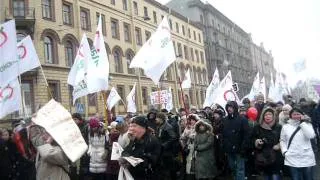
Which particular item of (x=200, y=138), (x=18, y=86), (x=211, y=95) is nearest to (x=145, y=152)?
(x=200, y=138)

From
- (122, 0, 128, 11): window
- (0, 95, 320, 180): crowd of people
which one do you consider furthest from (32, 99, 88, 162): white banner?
(122, 0, 128, 11): window

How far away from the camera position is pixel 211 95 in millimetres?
15906

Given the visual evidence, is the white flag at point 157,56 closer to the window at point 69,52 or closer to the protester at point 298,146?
the protester at point 298,146

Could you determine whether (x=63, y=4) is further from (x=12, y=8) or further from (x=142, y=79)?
(x=142, y=79)

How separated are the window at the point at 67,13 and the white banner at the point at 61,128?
26.3 metres

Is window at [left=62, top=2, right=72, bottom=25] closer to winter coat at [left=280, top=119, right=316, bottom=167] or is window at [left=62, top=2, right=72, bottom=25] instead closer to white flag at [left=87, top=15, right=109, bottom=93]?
white flag at [left=87, top=15, right=109, bottom=93]

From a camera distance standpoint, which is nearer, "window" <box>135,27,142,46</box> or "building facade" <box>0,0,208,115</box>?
"building facade" <box>0,0,208,115</box>

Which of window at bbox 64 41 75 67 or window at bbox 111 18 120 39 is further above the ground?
window at bbox 111 18 120 39

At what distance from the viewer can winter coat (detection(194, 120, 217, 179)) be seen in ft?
24.5

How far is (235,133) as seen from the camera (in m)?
7.82

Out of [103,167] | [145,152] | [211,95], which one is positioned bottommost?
[103,167]

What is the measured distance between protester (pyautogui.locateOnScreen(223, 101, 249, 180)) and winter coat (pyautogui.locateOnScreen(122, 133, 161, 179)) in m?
3.07

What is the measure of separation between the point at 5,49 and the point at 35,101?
686 inches

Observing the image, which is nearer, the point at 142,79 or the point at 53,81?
the point at 53,81
